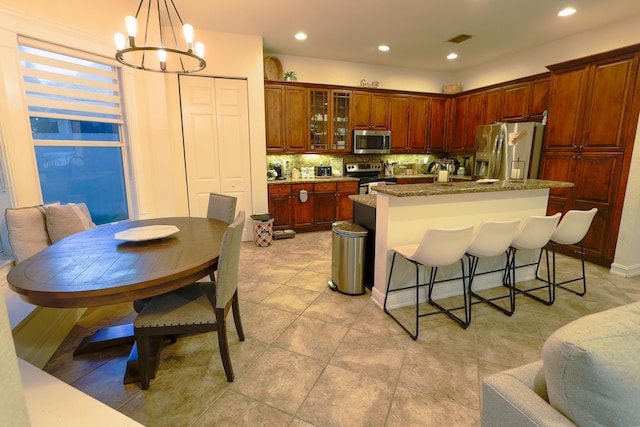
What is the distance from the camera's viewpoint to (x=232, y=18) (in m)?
3.72

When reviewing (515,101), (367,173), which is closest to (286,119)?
(367,173)

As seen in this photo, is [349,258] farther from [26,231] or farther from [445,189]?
[26,231]

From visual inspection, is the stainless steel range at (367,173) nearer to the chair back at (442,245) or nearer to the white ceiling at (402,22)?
the white ceiling at (402,22)

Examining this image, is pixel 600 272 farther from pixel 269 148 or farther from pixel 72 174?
pixel 72 174

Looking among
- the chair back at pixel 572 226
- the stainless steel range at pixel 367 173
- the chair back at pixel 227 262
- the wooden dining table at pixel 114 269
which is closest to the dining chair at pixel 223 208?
Result: the wooden dining table at pixel 114 269

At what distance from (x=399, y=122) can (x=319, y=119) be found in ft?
5.21

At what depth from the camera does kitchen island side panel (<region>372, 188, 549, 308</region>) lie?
2631 mm

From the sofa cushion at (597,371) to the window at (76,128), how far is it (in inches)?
149

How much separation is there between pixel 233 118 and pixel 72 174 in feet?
6.77

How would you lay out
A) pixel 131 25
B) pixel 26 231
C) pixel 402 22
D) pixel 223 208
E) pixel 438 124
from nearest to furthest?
pixel 131 25 < pixel 26 231 < pixel 223 208 < pixel 402 22 < pixel 438 124

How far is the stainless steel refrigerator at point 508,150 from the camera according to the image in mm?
4188

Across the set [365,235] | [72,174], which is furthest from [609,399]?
[72,174]

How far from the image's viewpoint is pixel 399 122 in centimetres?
585

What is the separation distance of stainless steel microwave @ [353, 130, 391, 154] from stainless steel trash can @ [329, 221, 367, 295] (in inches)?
110
